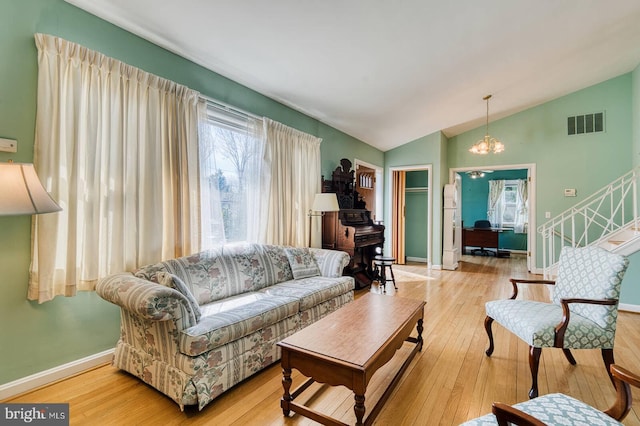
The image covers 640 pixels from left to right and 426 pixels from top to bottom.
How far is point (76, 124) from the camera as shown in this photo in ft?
6.76

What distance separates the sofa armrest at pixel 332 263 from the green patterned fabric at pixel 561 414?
2.28 m

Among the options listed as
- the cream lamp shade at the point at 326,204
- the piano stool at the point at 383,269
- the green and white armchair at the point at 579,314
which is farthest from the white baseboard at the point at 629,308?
the cream lamp shade at the point at 326,204

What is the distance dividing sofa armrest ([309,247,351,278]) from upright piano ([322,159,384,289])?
821mm

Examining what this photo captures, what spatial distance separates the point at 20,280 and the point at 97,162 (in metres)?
0.90

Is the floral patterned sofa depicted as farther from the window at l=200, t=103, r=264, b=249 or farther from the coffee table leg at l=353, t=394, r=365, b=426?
the coffee table leg at l=353, t=394, r=365, b=426

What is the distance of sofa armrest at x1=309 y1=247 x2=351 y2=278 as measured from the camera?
3408 mm

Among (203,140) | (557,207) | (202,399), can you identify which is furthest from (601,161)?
(202,399)

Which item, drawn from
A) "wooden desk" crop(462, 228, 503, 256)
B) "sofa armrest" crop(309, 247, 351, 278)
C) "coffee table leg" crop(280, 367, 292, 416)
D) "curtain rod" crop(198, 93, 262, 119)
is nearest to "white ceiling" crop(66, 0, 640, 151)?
"curtain rod" crop(198, 93, 262, 119)

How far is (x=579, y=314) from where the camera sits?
2188 mm

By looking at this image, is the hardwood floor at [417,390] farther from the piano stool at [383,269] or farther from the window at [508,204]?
the window at [508,204]

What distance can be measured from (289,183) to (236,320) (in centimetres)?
217

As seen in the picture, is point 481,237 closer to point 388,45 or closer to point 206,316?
point 388,45

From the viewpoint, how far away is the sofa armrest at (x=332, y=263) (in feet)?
11.2

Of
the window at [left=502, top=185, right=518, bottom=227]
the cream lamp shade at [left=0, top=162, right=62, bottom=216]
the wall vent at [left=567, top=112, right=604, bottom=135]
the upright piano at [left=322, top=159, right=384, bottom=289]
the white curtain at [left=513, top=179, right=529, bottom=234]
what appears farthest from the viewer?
the window at [left=502, top=185, right=518, bottom=227]
